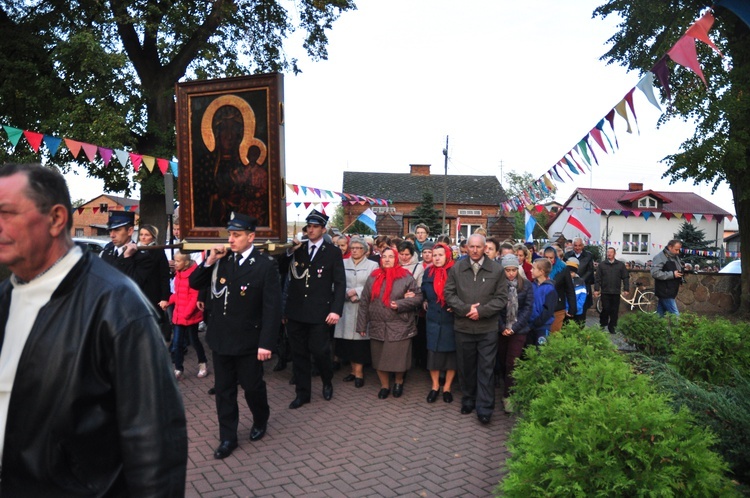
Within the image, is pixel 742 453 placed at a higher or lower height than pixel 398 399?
higher

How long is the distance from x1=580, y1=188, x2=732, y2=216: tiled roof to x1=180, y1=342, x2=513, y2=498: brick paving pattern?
153 ft

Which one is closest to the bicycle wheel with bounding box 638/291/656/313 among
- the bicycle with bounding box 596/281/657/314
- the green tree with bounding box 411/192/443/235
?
the bicycle with bounding box 596/281/657/314

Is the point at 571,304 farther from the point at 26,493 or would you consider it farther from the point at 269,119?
the point at 26,493

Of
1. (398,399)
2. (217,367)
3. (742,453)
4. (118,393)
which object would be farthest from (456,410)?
(118,393)

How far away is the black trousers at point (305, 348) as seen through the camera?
6.67 meters

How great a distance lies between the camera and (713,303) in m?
17.4

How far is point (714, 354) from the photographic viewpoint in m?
5.83

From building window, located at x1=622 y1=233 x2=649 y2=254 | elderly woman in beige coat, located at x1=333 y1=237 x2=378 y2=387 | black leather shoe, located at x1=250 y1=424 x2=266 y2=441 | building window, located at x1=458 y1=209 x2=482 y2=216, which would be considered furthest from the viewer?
building window, located at x1=458 y1=209 x2=482 y2=216

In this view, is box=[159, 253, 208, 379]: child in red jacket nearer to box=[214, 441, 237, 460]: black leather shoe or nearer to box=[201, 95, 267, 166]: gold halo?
box=[201, 95, 267, 166]: gold halo

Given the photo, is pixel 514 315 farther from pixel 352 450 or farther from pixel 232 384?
pixel 232 384

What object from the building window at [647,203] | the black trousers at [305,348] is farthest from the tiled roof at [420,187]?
the black trousers at [305,348]

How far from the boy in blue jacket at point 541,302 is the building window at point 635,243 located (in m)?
43.4

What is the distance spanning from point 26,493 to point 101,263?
0.67m

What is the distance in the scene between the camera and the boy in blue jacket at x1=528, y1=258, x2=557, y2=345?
6.98 meters
